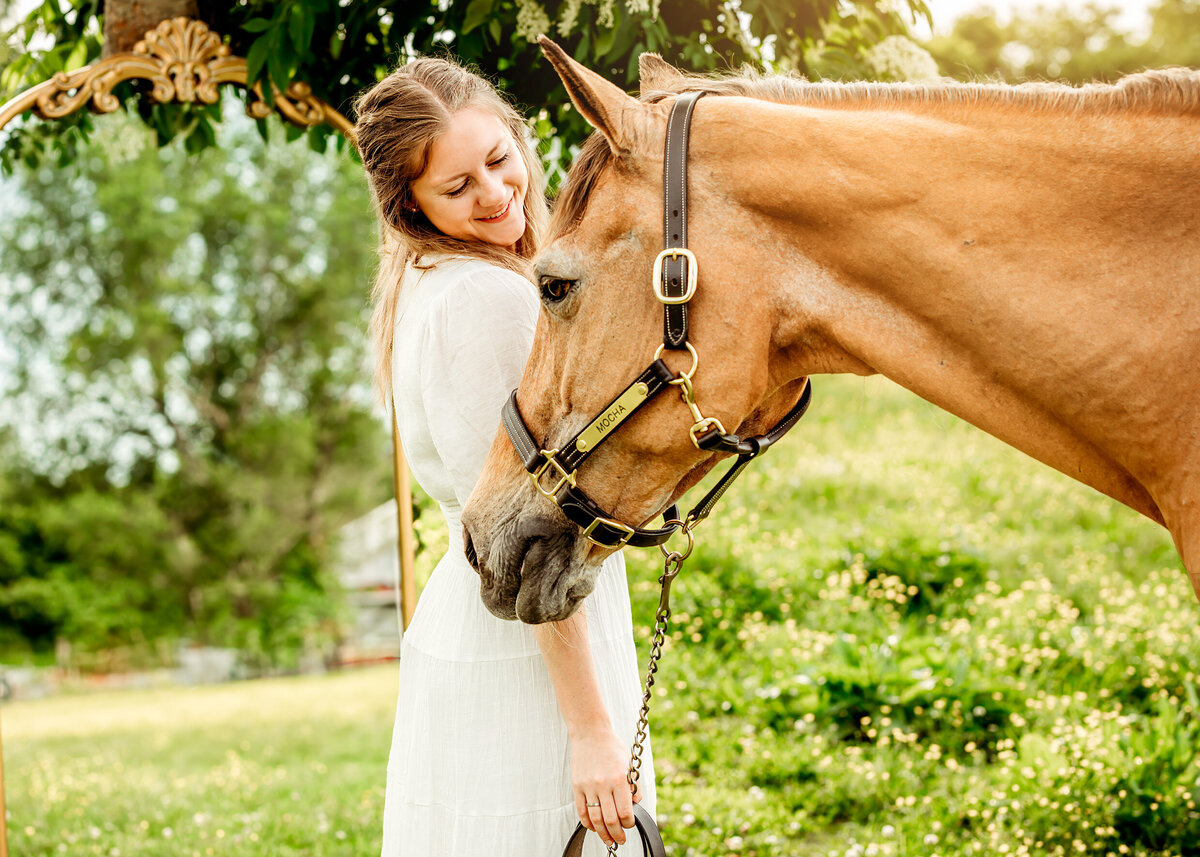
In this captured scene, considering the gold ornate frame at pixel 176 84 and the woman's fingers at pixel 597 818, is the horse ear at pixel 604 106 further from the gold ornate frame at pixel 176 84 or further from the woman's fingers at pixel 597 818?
the gold ornate frame at pixel 176 84

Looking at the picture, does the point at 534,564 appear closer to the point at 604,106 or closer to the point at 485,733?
the point at 485,733

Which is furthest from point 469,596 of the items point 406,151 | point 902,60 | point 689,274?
point 902,60

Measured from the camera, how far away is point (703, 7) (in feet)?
10.2

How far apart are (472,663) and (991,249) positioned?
47.0 inches

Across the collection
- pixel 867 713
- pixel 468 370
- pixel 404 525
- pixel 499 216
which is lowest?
pixel 867 713

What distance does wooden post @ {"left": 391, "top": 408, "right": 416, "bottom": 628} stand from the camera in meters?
3.36

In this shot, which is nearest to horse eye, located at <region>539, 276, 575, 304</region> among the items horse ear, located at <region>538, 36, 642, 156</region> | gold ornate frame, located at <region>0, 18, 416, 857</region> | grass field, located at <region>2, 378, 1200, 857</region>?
horse ear, located at <region>538, 36, 642, 156</region>

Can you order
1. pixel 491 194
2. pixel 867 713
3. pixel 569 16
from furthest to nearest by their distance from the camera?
pixel 867 713 → pixel 569 16 → pixel 491 194

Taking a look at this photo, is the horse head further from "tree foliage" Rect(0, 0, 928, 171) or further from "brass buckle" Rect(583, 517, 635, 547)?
"tree foliage" Rect(0, 0, 928, 171)

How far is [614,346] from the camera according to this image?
1616 mm

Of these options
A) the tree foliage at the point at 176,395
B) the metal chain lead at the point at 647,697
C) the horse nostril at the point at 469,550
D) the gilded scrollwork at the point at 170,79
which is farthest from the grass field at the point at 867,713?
the tree foliage at the point at 176,395

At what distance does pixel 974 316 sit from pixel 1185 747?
9.62 feet

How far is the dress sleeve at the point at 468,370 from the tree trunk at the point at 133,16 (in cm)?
245

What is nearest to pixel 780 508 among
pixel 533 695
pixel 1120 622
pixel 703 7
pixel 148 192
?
pixel 1120 622
